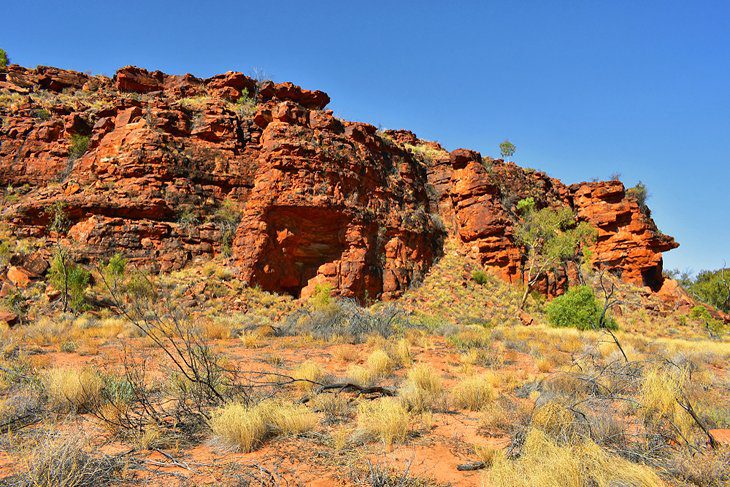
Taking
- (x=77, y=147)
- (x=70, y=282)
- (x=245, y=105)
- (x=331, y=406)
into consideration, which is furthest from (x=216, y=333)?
(x=245, y=105)

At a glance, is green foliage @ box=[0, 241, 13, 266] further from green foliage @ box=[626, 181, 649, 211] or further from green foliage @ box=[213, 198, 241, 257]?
green foliage @ box=[626, 181, 649, 211]

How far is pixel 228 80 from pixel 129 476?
32.5 meters

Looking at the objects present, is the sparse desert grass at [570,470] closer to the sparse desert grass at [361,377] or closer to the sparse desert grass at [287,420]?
the sparse desert grass at [287,420]

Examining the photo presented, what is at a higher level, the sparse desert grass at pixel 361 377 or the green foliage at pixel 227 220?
the green foliage at pixel 227 220

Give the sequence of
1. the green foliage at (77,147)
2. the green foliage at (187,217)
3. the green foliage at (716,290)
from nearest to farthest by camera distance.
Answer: the green foliage at (187,217), the green foliage at (77,147), the green foliage at (716,290)

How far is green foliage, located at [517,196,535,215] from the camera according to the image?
99.7 feet

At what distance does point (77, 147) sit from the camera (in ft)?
74.5

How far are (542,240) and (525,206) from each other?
406 centimetres

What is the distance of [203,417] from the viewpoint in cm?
452

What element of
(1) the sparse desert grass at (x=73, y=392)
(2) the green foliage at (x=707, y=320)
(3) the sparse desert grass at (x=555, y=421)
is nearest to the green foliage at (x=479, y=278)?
(2) the green foliage at (x=707, y=320)

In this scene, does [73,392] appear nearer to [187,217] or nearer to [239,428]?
[239,428]

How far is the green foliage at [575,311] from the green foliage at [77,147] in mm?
28167

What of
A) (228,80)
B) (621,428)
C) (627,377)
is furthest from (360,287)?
(228,80)

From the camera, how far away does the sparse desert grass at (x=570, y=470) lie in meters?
2.73
